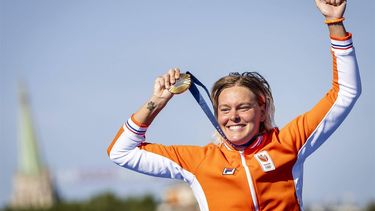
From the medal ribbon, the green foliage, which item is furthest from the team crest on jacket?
the green foliage

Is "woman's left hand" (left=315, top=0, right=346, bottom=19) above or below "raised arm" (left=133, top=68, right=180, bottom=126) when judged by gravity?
above

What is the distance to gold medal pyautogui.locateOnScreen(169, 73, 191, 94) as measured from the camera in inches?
302

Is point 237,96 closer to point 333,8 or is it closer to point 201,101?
point 201,101

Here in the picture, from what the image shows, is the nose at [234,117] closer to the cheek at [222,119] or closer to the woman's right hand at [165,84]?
the cheek at [222,119]

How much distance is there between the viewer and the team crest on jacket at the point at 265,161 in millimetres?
7637

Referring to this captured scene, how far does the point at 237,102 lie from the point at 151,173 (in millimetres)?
835

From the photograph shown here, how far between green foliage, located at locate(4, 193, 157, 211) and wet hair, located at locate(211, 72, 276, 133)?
121 metres

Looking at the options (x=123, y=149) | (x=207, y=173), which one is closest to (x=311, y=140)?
(x=207, y=173)

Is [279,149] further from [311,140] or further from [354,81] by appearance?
[354,81]

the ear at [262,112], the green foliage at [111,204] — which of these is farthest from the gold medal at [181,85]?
the green foliage at [111,204]

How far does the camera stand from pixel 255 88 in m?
7.89

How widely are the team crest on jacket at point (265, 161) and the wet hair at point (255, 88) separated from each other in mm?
276

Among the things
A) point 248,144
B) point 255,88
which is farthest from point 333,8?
point 248,144

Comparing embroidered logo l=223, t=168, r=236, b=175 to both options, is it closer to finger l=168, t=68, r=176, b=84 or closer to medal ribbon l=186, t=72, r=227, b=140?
medal ribbon l=186, t=72, r=227, b=140
